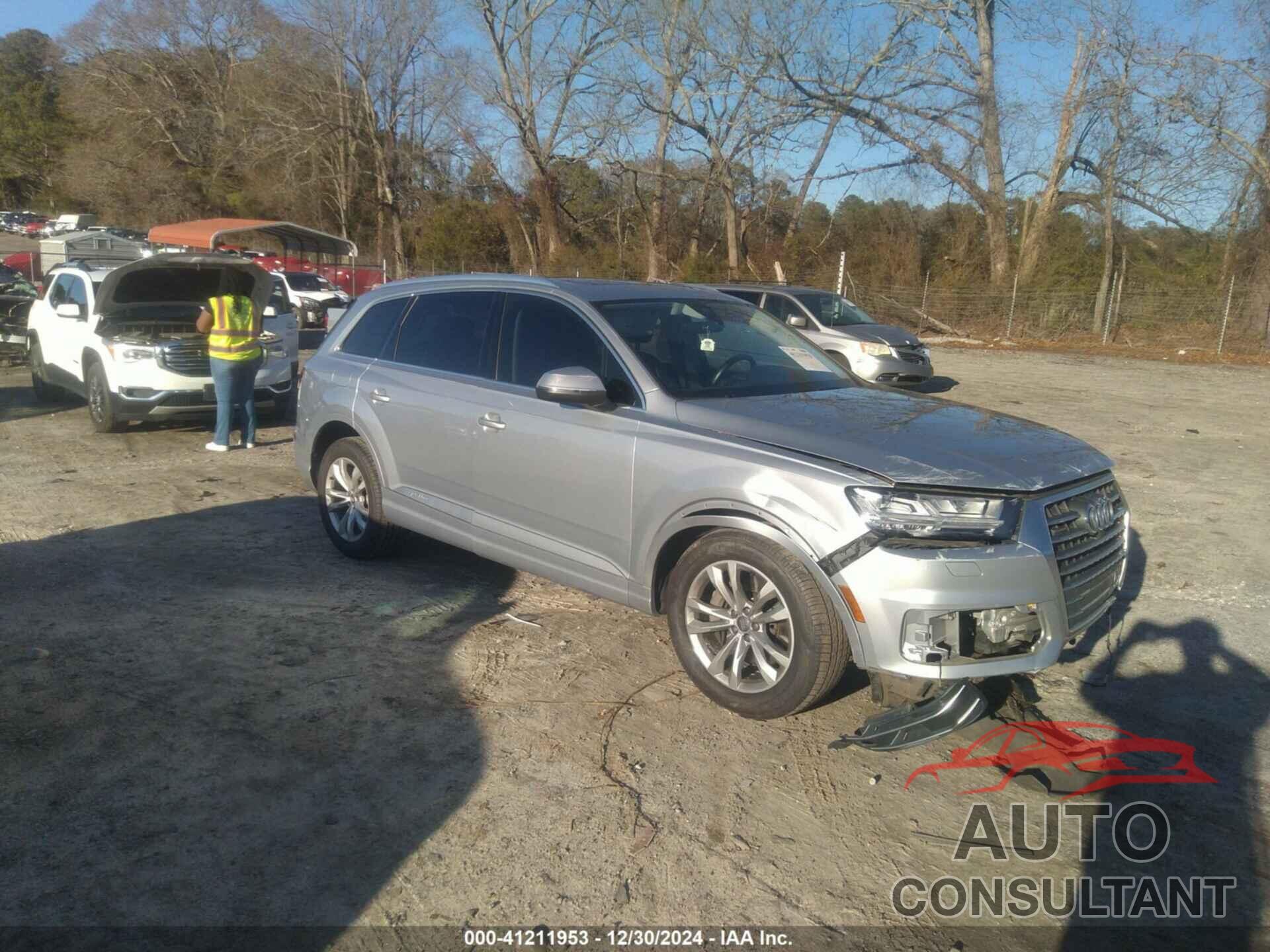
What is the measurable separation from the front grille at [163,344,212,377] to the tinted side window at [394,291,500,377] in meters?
4.88

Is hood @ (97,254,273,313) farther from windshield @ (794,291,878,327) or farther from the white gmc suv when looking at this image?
windshield @ (794,291,878,327)

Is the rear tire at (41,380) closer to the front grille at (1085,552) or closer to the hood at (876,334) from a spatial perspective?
the hood at (876,334)

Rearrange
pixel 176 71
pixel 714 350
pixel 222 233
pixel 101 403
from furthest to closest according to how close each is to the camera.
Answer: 1. pixel 176 71
2. pixel 222 233
3. pixel 101 403
4. pixel 714 350

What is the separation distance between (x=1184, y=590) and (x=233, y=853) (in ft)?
18.0

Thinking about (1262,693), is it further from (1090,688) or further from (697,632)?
(697,632)

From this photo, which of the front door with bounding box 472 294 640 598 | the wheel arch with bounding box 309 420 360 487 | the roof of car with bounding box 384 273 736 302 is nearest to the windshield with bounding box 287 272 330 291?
the wheel arch with bounding box 309 420 360 487

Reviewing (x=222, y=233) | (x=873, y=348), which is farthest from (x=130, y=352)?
(x=222, y=233)

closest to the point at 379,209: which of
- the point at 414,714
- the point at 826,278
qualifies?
the point at 826,278

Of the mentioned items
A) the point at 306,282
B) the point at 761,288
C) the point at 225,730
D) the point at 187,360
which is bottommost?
the point at 225,730

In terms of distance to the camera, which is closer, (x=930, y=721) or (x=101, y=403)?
(x=930, y=721)

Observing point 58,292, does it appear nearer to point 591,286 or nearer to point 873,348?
point 591,286

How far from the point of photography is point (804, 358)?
550 cm

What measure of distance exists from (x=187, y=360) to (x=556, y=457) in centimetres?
679

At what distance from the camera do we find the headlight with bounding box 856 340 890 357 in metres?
14.8
